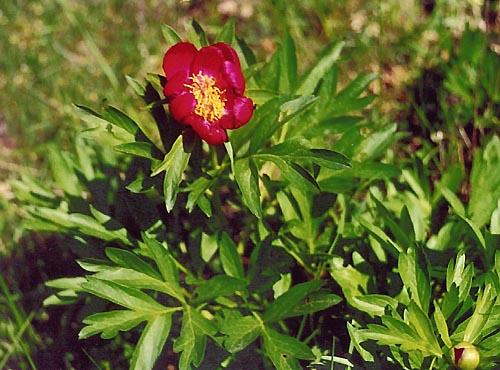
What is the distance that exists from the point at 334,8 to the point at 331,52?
3.55 ft

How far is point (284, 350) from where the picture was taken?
1.58 meters

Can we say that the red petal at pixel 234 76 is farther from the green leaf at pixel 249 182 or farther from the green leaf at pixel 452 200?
the green leaf at pixel 452 200

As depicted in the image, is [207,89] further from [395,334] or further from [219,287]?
[395,334]

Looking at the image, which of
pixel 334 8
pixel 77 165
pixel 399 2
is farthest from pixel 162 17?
pixel 77 165

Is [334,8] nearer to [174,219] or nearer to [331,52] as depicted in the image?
[331,52]

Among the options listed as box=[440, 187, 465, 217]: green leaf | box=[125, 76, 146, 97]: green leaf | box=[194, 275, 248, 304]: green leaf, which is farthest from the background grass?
box=[125, 76, 146, 97]: green leaf

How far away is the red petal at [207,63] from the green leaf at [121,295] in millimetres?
472

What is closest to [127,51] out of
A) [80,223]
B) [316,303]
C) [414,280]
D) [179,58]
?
[80,223]

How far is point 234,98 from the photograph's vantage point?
61.3 inches

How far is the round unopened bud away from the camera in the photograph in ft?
4.72

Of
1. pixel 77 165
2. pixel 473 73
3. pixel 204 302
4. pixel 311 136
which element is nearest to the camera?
pixel 204 302

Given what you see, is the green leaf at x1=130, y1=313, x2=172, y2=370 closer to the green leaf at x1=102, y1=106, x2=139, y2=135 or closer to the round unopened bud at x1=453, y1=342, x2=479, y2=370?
the green leaf at x1=102, y1=106, x2=139, y2=135

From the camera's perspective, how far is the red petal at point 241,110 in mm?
1546

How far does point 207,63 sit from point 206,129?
0.14 m
